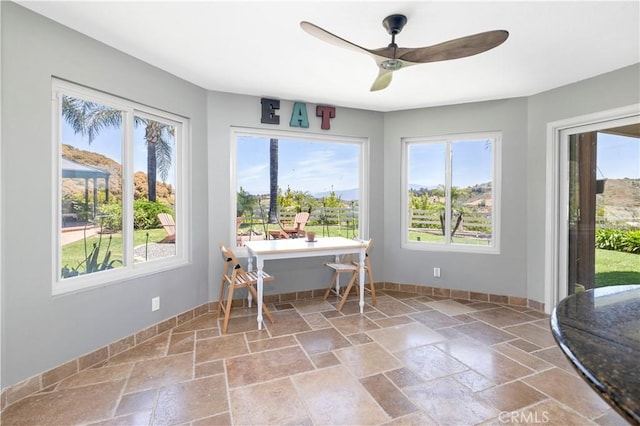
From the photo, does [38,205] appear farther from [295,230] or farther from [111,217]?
[295,230]

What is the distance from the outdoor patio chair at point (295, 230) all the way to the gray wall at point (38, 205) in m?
1.77

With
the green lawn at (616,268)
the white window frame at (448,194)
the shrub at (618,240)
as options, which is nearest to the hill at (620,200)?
the shrub at (618,240)

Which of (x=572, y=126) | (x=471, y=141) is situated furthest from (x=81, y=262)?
(x=572, y=126)

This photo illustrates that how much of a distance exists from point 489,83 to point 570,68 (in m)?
0.65

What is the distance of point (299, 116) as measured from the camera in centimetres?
380

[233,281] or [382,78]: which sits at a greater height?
[382,78]

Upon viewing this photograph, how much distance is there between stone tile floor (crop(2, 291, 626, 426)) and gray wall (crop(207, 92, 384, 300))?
2.45 feet

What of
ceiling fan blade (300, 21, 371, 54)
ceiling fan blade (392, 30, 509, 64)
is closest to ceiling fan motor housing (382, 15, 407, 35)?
ceiling fan blade (392, 30, 509, 64)

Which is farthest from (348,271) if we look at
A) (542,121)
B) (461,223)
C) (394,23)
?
(542,121)

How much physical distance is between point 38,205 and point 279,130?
7.99 feet

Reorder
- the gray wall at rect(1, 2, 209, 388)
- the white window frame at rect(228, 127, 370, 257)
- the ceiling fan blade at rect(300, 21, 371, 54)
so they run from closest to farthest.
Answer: the ceiling fan blade at rect(300, 21, 371, 54) < the gray wall at rect(1, 2, 209, 388) < the white window frame at rect(228, 127, 370, 257)

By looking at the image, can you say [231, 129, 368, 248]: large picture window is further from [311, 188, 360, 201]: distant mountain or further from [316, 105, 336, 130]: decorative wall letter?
[316, 105, 336, 130]: decorative wall letter

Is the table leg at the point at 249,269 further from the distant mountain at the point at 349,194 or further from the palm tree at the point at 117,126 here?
the distant mountain at the point at 349,194

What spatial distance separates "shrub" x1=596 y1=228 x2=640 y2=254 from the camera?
2.89m
